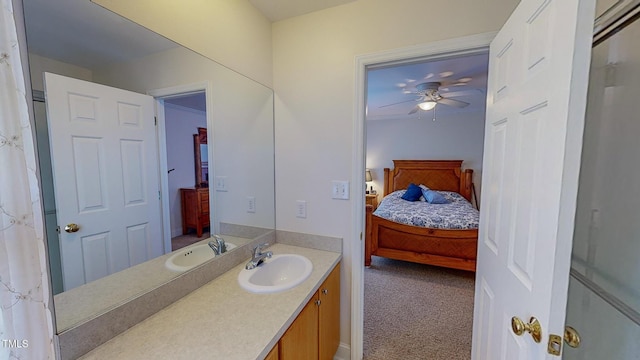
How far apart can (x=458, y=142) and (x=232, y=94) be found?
471 centimetres

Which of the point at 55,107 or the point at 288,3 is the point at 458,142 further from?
the point at 55,107

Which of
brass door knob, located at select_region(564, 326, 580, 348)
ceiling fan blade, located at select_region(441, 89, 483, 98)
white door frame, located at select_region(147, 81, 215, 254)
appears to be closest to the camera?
brass door knob, located at select_region(564, 326, 580, 348)

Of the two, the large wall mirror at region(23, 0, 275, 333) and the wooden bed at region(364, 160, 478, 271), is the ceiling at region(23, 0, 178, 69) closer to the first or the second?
the large wall mirror at region(23, 0, 275, 333)

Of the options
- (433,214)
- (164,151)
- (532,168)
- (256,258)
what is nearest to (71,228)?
(164,151)

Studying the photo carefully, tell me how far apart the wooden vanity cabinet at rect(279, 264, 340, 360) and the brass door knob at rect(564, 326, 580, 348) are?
2.99 feet

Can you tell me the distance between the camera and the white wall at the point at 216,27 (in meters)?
1.05

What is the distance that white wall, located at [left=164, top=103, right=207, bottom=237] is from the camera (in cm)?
122

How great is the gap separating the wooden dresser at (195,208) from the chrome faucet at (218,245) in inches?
3.5

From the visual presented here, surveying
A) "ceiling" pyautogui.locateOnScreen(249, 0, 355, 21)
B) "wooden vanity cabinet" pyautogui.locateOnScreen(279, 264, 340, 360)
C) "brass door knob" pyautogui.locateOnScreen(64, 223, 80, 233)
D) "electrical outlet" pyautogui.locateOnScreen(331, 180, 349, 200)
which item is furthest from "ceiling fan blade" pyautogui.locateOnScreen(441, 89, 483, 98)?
"brass door knob" pyautogui.locateOnScreen(64, 223, 80, 233)

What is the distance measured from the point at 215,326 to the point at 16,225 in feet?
2.22

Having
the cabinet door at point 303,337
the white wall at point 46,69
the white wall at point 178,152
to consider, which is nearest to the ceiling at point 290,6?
the white wall at point 178,152

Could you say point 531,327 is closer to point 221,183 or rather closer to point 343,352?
point 343,352

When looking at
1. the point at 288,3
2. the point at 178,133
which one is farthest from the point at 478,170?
the point at 178,133

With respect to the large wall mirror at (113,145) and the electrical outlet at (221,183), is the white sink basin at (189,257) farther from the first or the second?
the electrical outlet at (221,183)
